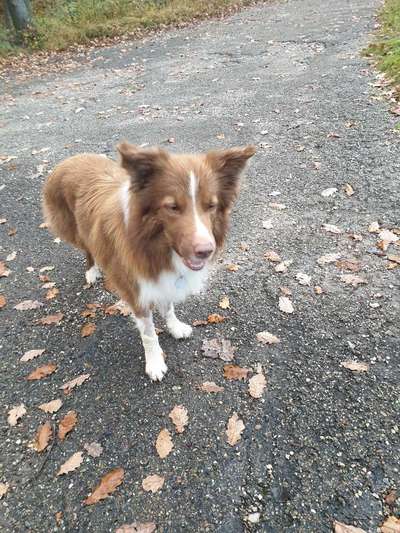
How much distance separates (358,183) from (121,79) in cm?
920

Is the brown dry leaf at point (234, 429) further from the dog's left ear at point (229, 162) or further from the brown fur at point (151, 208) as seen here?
the dog's left ear at point (229, 162)

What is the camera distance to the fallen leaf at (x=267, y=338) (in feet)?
12.3

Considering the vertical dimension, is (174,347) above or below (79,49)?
below

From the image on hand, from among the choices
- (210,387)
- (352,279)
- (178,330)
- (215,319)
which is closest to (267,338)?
(215,319)

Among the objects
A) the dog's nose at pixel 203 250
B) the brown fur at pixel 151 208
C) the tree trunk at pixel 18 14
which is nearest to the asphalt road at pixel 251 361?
the brown fur at pixel 151 208

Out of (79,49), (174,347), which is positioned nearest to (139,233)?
(174,347)

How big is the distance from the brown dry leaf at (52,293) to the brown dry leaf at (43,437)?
166 centimetres

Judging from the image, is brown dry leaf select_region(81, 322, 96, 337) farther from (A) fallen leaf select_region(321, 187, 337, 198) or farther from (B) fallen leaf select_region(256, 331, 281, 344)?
(A) fallen leaf select_region(321, 187, 337, 198)

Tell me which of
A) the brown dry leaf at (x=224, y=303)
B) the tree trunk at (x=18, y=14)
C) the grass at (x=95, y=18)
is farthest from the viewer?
the grass at (x=95, y=18)

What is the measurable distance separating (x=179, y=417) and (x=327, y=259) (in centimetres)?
254

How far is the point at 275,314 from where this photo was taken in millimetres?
3986

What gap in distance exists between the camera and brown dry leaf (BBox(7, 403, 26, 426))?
129 inches

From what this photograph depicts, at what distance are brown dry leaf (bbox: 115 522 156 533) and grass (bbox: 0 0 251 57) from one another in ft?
57.4

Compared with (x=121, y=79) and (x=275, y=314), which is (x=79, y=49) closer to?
(x=121, y=79)
